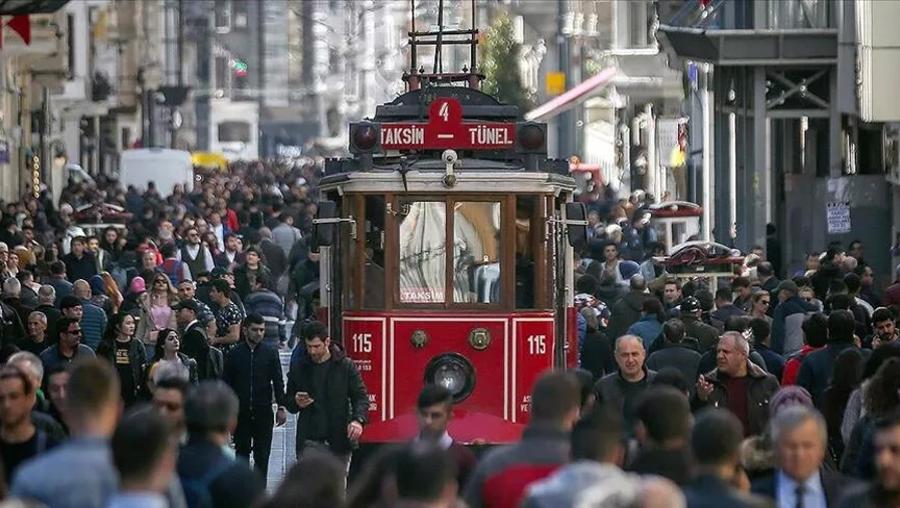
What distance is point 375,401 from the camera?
1714cm

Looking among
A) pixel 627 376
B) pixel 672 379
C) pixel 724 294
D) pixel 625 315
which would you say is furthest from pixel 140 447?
pixel 724 294

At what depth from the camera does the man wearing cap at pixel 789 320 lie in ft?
62.9

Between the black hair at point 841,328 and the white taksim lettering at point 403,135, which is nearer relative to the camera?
the black hair at point 841,328

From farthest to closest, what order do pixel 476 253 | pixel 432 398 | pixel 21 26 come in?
pixel 21 26, pixel 476 253, pixel 432 398

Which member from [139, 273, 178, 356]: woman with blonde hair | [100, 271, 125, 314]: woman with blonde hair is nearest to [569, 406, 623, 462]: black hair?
[139, 273, 178, 356]: woman with blonde hair

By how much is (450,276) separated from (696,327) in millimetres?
1933

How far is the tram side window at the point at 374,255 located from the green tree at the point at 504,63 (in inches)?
2095

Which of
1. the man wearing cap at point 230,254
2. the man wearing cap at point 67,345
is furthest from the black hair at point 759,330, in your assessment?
the man wearing cap at point 230,254

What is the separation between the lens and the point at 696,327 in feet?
59.3

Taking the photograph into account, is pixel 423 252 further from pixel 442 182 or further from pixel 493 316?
pixel 493 316

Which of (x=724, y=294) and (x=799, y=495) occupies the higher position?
(x=724, y=294)

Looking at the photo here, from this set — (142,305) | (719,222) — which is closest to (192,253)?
(142,305)

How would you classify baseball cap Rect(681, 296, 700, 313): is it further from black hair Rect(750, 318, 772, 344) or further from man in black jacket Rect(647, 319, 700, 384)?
man in black jacket Rect(647, 319, 700, 384)

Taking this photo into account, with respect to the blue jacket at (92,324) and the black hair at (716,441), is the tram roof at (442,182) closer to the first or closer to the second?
the blue jacket at (92,324)
